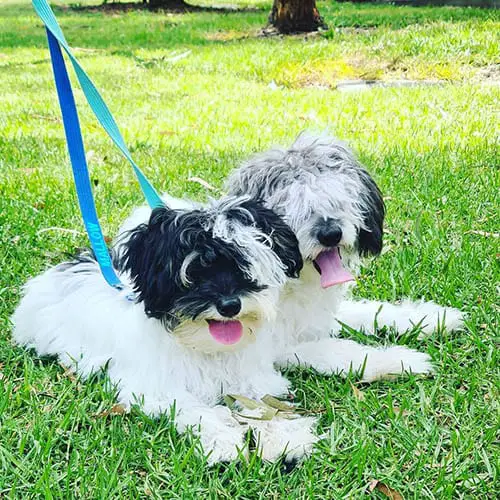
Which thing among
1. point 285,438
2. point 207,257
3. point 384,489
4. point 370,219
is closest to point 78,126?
point 207,257

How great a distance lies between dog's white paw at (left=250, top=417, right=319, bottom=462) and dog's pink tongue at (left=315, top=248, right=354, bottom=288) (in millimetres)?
524

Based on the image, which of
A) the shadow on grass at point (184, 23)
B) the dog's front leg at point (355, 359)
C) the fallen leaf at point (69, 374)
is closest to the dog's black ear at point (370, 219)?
the dog's front leg at point (355, 359)

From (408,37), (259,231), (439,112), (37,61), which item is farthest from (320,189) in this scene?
(37,61)

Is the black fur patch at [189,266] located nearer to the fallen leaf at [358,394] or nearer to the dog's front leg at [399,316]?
the fallen leaf at [358,394]

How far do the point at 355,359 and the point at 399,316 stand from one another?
46 cm

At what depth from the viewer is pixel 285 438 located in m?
2.39

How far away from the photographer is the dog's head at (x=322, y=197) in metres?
2.69

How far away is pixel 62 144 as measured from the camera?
6.28 metres

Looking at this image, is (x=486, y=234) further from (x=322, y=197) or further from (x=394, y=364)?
(x=322, y=197)

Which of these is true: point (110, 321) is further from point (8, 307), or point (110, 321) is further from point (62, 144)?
point (62, 144)

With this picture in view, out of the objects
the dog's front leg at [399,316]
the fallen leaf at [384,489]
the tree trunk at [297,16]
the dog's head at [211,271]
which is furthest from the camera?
the tree trunk at [297,16]

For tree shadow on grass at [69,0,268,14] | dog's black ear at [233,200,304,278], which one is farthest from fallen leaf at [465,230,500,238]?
tree shadow on grass at [69,0,268,14]

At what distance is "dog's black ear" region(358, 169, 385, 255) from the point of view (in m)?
2.91

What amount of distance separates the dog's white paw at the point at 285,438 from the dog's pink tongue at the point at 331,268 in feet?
1.72
